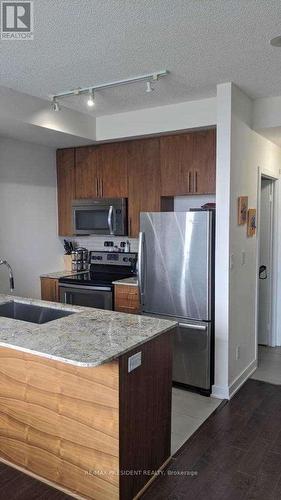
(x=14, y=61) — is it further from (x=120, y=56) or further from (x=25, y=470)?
(x=25, y=470)

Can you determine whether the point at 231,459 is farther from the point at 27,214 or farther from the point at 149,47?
the point at 27,214

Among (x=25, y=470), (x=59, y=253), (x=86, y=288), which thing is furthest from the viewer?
(x=59, y=253)

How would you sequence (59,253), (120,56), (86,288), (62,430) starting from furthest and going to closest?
1. (59,253)
2. (86,288)
3. (120,56)
4. (62,430)

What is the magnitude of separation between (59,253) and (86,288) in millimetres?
1021

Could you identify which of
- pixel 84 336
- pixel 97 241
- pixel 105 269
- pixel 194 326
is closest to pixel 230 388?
pixel 194 326

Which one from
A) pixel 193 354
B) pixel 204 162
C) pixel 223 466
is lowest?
pixel 223 466

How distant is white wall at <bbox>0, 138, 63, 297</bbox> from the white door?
2.49m

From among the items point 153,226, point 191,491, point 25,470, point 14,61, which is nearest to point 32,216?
point 153,226

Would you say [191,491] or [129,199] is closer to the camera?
[191,491]

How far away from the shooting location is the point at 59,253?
16.4 feet

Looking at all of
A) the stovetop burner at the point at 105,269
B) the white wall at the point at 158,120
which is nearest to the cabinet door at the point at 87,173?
the white wall at the point at 158,120

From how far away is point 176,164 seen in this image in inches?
157

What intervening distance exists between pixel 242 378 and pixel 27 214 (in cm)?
285

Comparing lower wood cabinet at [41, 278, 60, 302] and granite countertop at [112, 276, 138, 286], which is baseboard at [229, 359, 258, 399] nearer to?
granite countertop at [112, 276, 138, 286]
